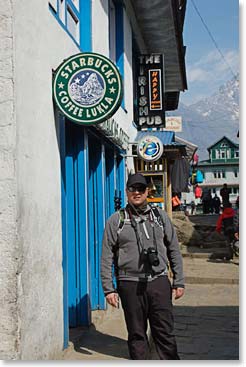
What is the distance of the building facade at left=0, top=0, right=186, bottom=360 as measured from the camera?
4320 millimetres

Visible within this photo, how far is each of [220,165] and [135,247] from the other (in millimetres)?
62771

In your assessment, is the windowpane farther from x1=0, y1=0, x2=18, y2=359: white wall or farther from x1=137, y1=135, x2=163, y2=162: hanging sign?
x1=137, y1=135, x2=163, y2=162: hanging sign

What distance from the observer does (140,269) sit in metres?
5.12

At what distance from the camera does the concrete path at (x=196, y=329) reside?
20.8 ft

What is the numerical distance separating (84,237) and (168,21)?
730 cm

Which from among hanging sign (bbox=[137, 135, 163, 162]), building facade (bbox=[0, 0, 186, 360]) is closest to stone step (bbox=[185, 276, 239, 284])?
hanging sign (bbox=[137, 135, 163, 162])

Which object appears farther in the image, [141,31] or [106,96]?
[141,31]

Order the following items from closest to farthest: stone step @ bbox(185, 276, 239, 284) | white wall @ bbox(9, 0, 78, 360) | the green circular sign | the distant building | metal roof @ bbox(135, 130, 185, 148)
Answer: white wall @ bbox(9, 0, 78, 360)
the green circular sign
stone step @ bbox(185, 276, 239, 284)
metal roof @ bbox(135, 130, 185, 148)
the distant building

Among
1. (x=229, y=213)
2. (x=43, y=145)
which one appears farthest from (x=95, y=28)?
(x=229, y=213)

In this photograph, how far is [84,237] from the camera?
707 centimetres

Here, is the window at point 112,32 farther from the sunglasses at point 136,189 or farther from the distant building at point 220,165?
the distant building at point 220,165

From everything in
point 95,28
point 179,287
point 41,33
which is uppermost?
point 95,28

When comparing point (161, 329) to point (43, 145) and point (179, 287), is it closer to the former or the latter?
point (179, 287)

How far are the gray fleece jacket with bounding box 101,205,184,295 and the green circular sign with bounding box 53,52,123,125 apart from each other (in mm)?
1018
